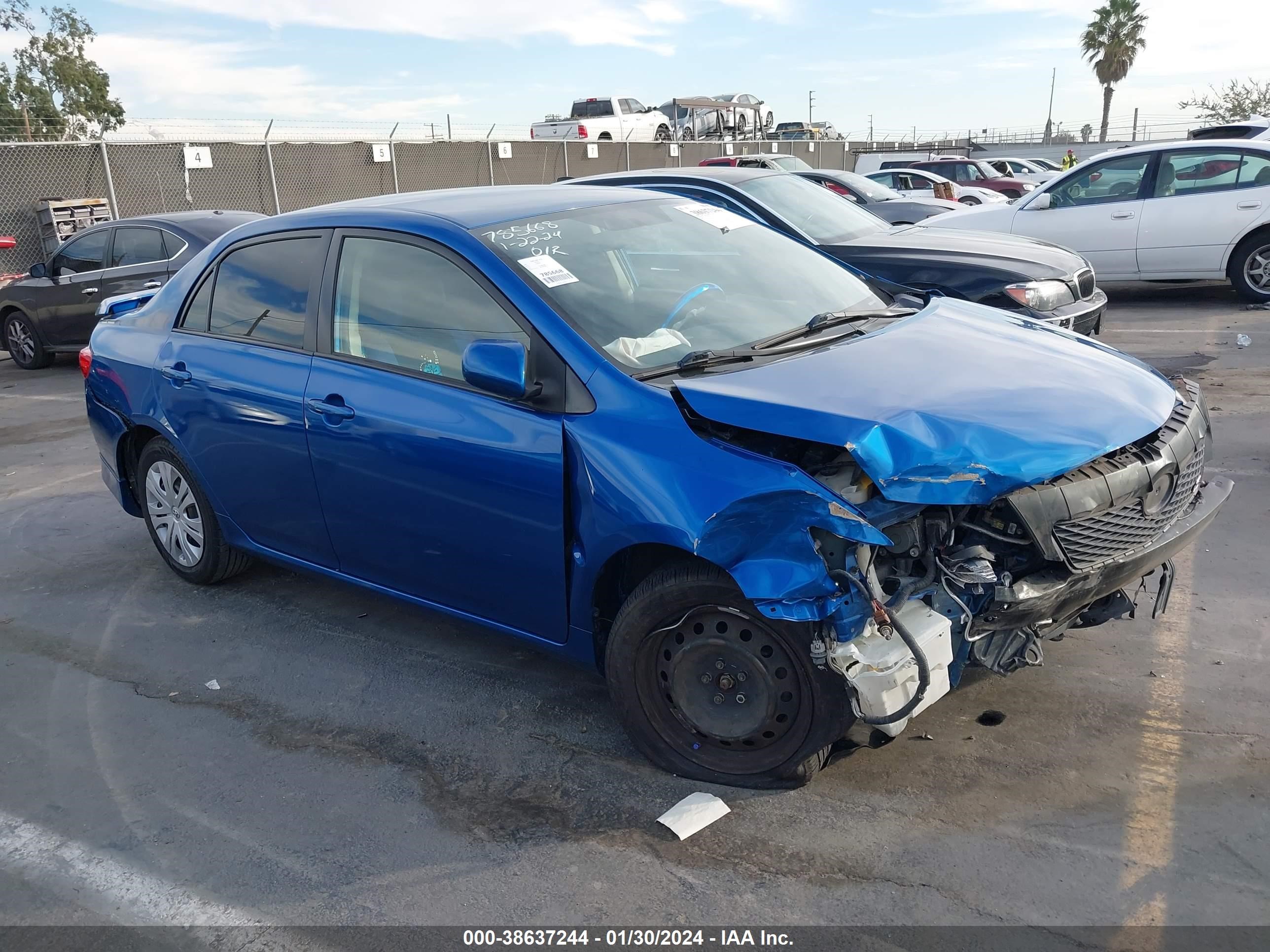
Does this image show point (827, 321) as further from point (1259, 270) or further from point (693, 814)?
point (1259, 270)

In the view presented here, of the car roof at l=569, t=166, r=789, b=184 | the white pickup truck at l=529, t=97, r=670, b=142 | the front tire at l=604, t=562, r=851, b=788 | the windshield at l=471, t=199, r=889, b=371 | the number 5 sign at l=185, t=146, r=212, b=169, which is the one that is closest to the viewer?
the front tire at l=604, t=562, r=851, b=788

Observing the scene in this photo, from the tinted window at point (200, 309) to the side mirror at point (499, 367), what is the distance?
196 cm

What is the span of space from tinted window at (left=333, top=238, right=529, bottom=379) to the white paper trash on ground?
1535 millimetres

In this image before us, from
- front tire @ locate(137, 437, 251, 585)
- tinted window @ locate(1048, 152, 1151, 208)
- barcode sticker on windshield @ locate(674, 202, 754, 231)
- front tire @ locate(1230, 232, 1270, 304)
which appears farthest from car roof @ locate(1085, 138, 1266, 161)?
front tire @ locate(137, 437, 251, 585)

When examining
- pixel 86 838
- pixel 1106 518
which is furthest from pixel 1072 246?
pixel 86 838

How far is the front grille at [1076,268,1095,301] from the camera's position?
7777mm

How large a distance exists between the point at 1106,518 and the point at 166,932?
2.87m

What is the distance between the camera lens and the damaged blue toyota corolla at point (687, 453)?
9.59 ft

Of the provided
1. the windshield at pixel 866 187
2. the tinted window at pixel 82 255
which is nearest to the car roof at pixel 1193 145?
the windshield at pixel 866 187

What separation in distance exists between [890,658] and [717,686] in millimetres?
572

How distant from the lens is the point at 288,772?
3561 mm

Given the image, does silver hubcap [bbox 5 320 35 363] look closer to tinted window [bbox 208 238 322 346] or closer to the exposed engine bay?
tinted window [bbox 208 238 322 346]

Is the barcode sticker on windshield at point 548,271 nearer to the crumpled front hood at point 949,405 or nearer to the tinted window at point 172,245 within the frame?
A: the crumpled front hood at point 949,405

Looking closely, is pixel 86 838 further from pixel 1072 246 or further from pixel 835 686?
pixel 1072 246
